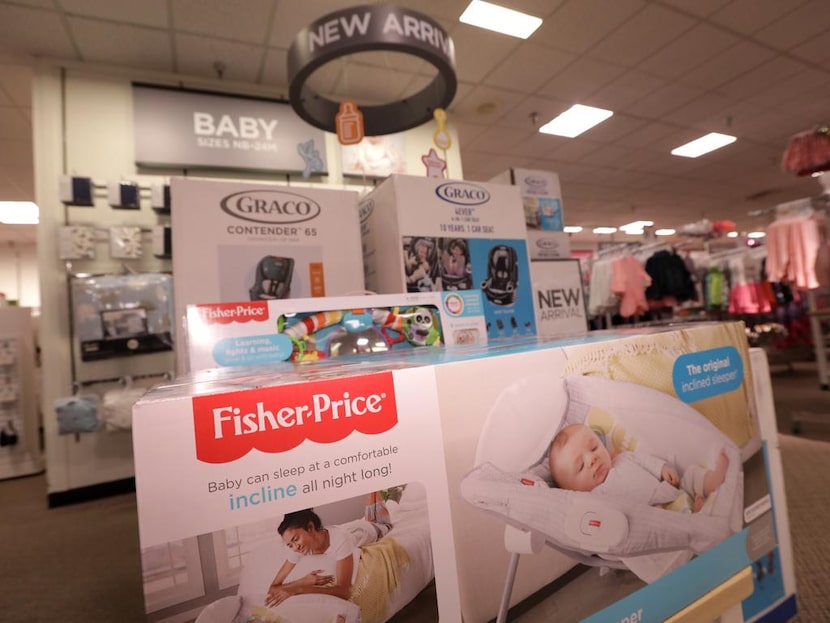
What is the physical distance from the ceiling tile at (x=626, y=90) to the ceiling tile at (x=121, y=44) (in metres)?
3.18

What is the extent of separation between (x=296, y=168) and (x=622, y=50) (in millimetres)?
2434

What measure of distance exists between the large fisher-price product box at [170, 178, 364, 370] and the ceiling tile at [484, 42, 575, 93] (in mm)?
2508

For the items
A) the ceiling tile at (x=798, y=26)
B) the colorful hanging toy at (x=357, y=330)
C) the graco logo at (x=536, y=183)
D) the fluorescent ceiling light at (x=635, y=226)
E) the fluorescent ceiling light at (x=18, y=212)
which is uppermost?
the fluorescent ceiling light at (x=18, y=212)

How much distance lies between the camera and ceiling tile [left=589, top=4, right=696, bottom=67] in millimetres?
2582

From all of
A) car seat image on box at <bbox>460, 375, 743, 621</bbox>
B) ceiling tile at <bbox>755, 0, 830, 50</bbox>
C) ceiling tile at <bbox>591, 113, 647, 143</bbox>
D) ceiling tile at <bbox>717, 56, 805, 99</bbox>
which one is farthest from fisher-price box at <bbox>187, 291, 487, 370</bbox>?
ceiling tile at <bbox>717, 56, 805, 99</bbox>

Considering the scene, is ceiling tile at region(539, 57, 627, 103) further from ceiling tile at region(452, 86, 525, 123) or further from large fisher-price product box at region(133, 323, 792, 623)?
large fisher-price product box at region(133, 323, 792, 623)

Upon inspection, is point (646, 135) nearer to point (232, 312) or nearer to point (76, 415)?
point (232, 312)

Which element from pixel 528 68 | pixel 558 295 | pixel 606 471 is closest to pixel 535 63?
pixel 528 68

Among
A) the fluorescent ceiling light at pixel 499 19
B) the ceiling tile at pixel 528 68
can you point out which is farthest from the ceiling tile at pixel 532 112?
the fluorescent ceiling light at pixel 499 19

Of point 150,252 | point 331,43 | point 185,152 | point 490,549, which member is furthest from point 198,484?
point 185,152

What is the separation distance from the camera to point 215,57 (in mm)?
2656

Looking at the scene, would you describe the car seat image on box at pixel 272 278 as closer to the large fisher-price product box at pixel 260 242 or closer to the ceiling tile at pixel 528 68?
the large fisher-price product box at pixel 260 242

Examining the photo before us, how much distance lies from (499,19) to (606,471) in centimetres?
284

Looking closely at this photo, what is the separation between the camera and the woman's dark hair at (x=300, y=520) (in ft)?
0.92
